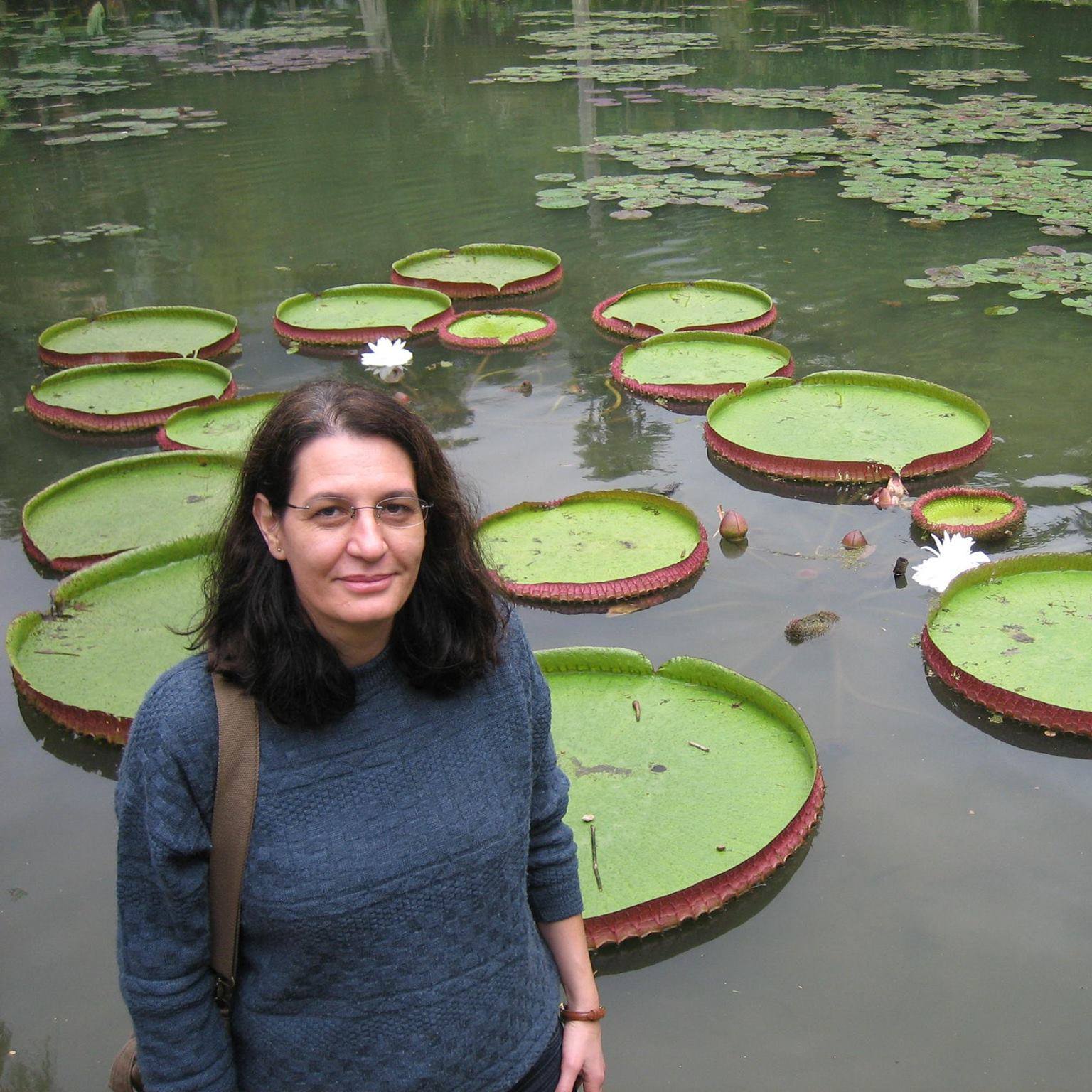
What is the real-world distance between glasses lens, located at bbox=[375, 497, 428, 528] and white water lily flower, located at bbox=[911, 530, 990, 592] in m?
2.18

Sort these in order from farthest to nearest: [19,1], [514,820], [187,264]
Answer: [19,1]
[187,264]
[514,820]

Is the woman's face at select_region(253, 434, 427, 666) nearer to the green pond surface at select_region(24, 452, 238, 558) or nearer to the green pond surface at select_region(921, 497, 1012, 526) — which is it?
the green pond surface at select_region(24, 452, 238, 558)

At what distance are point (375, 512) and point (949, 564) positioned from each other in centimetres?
229

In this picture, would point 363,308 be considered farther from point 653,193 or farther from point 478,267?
point 653,193

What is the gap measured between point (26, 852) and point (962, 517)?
276cm

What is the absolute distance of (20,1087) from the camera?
6.87ft

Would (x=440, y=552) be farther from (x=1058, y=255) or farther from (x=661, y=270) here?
(x=1058, y=255)

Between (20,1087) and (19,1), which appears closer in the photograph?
(20,1087)

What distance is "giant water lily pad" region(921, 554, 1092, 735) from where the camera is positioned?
9.15 feet

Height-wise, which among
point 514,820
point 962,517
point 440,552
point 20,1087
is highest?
point 440,552

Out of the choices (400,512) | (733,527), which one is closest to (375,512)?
(400,512)

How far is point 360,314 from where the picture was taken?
18.5 ft

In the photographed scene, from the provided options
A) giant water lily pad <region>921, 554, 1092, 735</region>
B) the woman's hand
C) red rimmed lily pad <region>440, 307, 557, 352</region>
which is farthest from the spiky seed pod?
red rimmed lily pad <region>440, 307, 557, 352</region>

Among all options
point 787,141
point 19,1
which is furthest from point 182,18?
point 787,141
